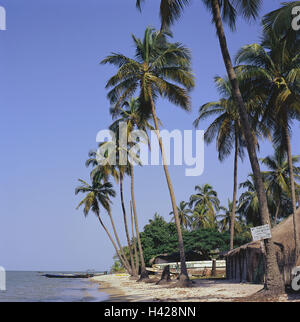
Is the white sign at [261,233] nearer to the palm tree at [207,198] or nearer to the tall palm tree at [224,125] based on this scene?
the tall palm tree at [224,125]

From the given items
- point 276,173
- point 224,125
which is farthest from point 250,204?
point 224,125

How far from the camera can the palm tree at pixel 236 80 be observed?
40.7 ft

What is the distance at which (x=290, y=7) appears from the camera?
1378cm

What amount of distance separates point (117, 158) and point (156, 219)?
71.3 feet

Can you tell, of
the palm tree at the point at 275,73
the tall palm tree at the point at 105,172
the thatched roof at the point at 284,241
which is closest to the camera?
the palm tree at the point at 275,73

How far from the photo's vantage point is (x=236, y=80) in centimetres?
1416

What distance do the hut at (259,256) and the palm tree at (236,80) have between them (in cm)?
265

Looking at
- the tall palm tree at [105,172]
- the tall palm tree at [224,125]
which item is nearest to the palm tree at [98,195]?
the tall palm tree at [105,172]

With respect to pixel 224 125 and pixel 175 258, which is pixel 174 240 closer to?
pixel 175 258

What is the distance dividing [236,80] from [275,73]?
12.7 ft

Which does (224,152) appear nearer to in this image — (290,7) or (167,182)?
(167,182)

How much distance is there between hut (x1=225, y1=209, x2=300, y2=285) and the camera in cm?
1791

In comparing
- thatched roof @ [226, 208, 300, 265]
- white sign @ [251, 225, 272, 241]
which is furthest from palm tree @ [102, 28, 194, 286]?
white sign @ [251, 225, 272, 241]
